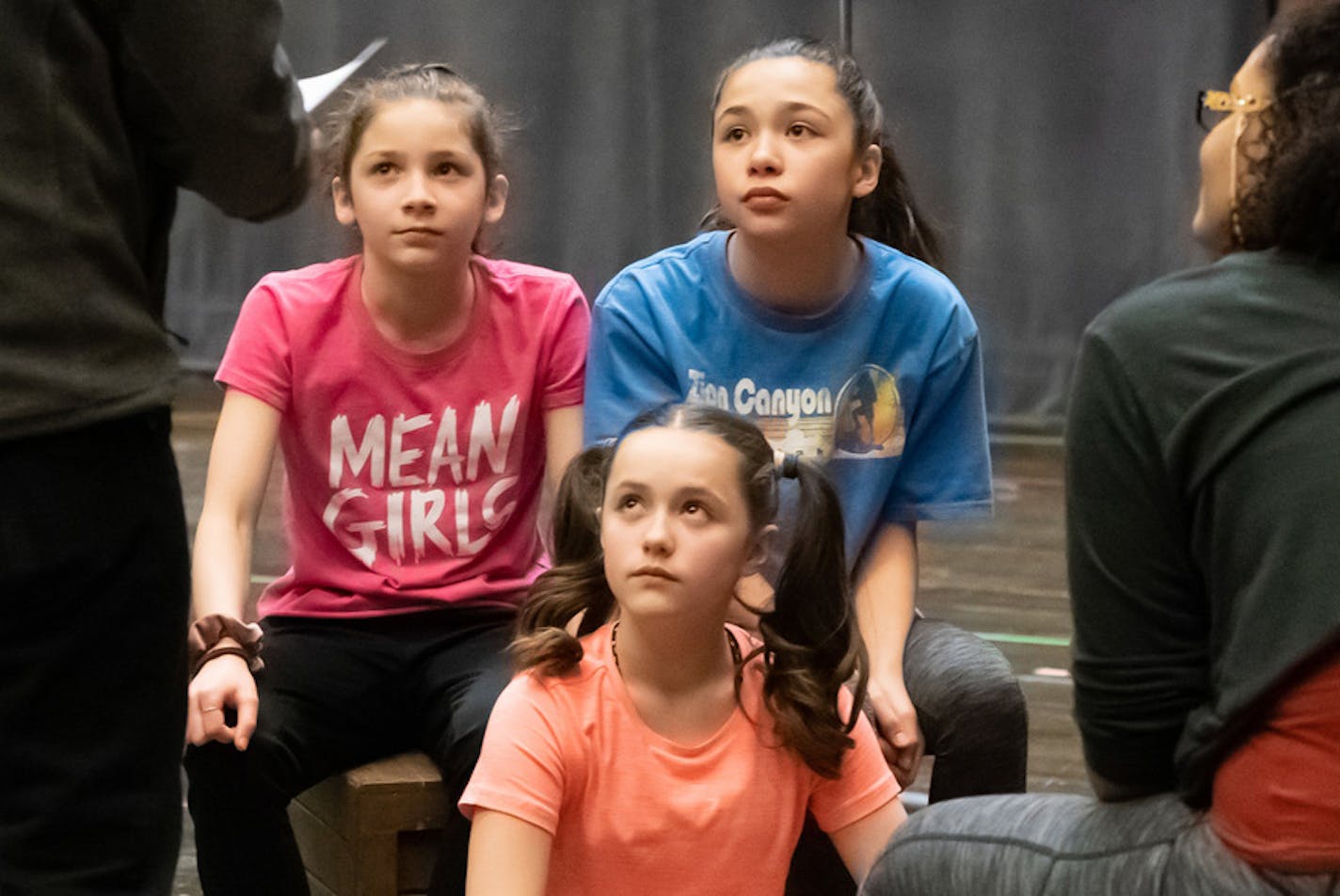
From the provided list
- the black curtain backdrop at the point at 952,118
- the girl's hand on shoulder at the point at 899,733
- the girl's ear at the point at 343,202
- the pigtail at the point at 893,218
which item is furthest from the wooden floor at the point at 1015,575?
the girl's ear at the point at 343,202

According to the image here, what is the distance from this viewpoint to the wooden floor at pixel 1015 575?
10.2 ft

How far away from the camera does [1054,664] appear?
354cm

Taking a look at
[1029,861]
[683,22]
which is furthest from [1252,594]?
[683,22]

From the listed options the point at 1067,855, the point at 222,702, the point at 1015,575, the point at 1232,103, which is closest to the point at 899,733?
the point at 1067,855

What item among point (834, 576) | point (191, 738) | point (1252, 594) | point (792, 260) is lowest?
point (191, 738)

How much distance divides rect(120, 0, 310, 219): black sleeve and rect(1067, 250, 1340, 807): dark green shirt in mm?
600

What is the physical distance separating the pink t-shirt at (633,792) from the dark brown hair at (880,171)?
751 mm

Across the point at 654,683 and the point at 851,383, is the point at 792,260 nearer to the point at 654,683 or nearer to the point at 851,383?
the point at 851,383

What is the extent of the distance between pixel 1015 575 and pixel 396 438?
7.49ft

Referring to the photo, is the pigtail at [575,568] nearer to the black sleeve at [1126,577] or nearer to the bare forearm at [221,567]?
the bare forearm at [221,567]

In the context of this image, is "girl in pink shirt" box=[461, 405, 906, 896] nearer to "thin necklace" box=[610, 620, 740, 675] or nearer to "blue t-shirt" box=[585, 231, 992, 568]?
"thin necklace" box=[610, 620, 740, 675]

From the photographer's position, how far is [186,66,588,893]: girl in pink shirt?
6.97 feet

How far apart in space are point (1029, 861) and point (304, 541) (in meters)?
1.04

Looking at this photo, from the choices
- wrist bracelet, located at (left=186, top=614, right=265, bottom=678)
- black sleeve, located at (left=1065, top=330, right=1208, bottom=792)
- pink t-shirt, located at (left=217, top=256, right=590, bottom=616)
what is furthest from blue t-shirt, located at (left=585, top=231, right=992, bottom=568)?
black sleeve, located at (left=1065, top=330, right=1208, bottom=792)
